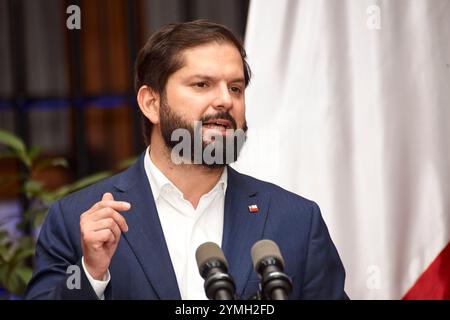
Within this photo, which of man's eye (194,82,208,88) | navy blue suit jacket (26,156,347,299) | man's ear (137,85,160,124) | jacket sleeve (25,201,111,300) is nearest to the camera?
jacket sleeve (25,201,111,300)

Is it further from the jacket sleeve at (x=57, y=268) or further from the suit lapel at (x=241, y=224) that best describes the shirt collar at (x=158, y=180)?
the jacket sleeve at (x=57, y=268)

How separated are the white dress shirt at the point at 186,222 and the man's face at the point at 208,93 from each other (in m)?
0.13

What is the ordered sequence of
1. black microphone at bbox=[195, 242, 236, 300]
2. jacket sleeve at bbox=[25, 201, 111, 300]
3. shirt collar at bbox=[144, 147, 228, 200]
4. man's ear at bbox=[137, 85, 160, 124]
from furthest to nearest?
man's ear at bbox=[137, 85, 160, 124] < shirt collar at bbox=[144, 147, 228, 200] < jacket sleeve at bbox=[25, 201, 111, 300] < black microphone at bbox=[195, 242, 236, 300]

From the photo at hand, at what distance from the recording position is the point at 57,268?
207cm

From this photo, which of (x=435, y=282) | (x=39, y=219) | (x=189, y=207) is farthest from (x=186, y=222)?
(x=39, y=219)

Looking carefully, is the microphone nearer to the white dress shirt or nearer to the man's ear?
the white dress shirt

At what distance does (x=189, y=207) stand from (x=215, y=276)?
75 cm

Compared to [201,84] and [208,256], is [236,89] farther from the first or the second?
[208,256]

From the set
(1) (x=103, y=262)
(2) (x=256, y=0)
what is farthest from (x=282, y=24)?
(1) (x=103, y=262)

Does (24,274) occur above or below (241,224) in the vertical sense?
below

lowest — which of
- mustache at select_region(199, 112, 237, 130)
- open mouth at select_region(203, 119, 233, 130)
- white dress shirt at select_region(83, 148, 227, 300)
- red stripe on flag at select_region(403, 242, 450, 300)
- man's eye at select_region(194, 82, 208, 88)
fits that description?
red stripe on flag at select_region(403, 242, 450, 300)

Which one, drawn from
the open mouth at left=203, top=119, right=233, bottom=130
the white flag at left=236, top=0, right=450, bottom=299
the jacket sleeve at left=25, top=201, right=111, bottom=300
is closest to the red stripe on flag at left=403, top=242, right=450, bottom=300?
the white flag at left=236, top=0, right=450, bottom=299

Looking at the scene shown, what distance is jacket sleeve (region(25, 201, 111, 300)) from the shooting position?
190 cm

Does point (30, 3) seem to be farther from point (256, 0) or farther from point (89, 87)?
point (256, 0)
